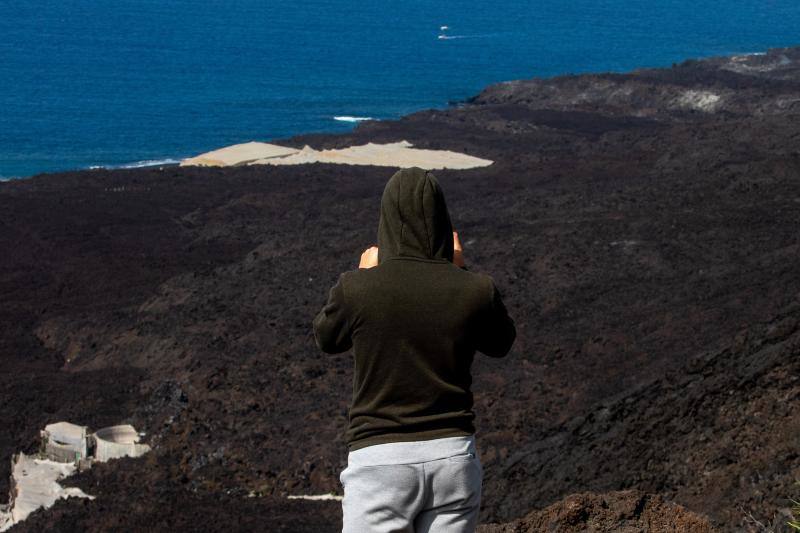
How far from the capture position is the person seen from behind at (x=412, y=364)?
416 cm

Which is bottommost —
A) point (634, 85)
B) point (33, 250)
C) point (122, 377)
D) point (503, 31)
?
point (122, 377)

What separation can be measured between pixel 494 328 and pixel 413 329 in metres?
0.33

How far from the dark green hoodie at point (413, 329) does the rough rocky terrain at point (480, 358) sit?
2.21 m

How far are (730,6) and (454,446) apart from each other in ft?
580

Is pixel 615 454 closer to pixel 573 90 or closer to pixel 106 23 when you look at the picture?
pixel 573 90

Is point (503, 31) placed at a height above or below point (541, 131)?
above

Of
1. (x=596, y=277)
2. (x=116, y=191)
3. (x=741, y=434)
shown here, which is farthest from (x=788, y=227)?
(x=116, y=191)

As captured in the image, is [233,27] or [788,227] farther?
[233,27]

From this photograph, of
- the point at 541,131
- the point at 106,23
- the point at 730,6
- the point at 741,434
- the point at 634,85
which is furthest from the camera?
the point at 730,6

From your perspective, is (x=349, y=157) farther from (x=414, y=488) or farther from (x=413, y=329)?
(x=414, y=488)

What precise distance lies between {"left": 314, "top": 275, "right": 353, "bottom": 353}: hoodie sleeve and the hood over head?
24 cm

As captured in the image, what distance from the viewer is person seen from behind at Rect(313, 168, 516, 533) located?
416cm

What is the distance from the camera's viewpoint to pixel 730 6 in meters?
169

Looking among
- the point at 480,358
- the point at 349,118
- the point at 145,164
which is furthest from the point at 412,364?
the point at 349,118
